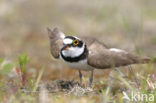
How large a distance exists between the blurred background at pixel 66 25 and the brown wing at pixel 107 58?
5.28 feet

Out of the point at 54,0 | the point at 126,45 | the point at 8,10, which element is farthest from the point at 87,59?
the point at 54,0

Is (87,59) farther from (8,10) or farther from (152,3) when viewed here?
(152,3)

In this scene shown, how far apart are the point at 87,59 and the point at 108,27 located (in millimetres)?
5679

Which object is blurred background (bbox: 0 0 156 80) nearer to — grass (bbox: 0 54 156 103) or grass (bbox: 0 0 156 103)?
grass (bbox: 0 0 156 103)

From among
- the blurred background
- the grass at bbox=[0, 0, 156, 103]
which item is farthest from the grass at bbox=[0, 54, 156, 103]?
the blurred background

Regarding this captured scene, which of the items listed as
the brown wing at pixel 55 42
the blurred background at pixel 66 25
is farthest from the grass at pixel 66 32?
the brown wing at pixel 55 42

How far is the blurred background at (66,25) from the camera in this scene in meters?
8.79

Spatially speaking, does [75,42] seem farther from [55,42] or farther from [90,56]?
[55,42]

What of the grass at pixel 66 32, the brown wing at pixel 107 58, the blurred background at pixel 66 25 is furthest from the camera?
the blurred background at pixel 66 25

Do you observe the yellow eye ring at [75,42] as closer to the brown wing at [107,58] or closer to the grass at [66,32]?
the brown wing at [107,58]

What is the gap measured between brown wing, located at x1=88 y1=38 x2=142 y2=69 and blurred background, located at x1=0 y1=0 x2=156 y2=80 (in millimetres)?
1609

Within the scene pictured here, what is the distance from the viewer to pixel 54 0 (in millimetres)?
13805

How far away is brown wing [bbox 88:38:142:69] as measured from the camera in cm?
536

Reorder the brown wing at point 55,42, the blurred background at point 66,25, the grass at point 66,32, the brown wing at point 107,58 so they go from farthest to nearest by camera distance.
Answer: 1. the blurred background at point 66,25
2. the grass at point 66,32
3. the brown wing at point 55,42
4. the brown wing at point 107,58
